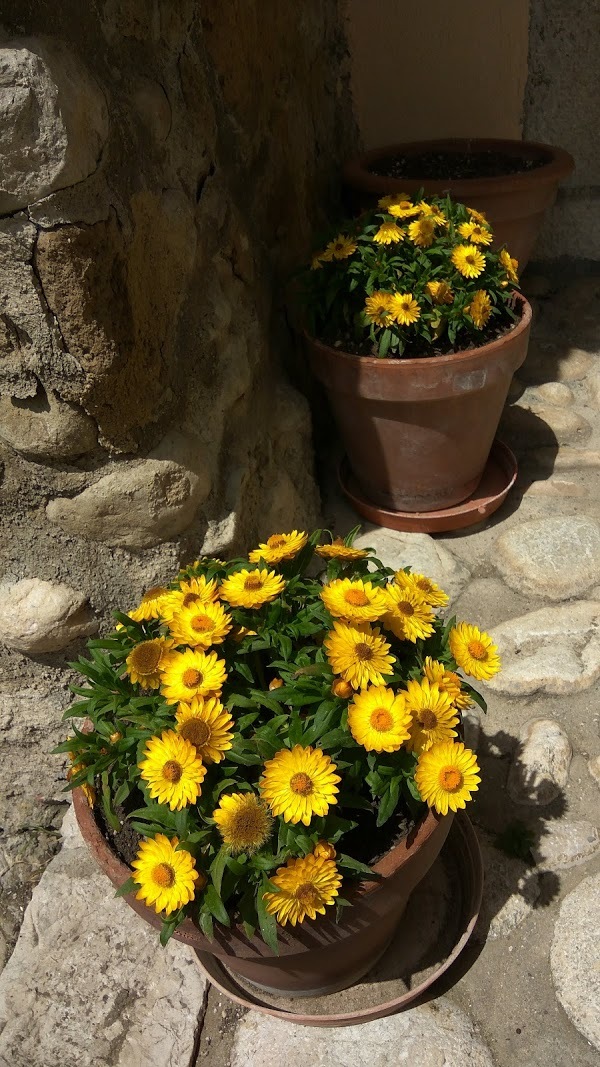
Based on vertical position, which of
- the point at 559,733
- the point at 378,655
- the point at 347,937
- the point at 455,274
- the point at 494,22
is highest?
the point at 494,22

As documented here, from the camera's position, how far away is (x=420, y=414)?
7.47 ft

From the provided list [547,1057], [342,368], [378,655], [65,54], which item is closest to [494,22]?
[342,368]

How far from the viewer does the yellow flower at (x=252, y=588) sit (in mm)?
1307

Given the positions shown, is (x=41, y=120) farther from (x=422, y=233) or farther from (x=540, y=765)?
(x=540, y=765)

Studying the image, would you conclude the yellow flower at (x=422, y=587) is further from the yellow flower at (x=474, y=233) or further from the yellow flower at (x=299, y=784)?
the yellow flower at (x=474, y=233)

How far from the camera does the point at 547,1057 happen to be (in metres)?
1.41

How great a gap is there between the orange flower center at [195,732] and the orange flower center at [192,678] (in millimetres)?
60

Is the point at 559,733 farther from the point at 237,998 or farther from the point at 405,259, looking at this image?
the point at 405,259

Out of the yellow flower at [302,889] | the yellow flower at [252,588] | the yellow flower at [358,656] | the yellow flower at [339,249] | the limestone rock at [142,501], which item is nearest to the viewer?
the yellow flower at [302,889]

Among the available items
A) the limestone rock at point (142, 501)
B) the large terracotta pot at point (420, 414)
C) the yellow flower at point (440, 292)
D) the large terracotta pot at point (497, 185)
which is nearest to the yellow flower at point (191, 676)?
the limestone rock at point (142, 501)

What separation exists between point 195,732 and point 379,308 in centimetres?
138

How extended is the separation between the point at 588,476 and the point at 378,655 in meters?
1.64

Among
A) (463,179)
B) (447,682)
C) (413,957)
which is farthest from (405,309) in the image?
(413,957)

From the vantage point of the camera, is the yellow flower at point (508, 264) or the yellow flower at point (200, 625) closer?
the yellow flower at point (200, 625)
